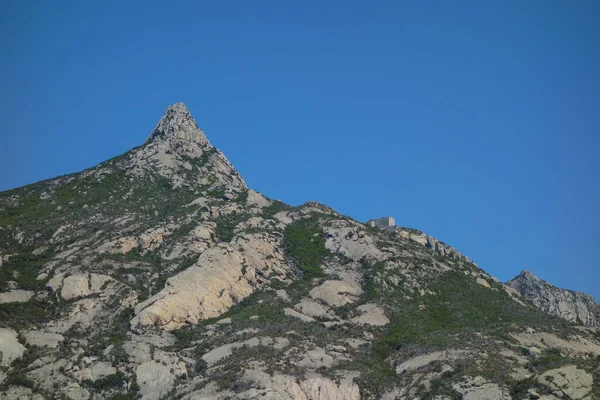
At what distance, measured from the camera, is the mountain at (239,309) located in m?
98.8

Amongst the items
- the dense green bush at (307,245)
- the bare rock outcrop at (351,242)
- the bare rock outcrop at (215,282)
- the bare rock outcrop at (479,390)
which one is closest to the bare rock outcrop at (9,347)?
the bare rock outcrop at (215,282)

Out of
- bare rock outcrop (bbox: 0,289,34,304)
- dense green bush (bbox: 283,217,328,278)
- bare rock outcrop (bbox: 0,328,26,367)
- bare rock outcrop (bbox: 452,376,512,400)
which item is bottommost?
bare rock outcrop (bbox: 452,376,512,400)

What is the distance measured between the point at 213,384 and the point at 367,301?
51.0 m

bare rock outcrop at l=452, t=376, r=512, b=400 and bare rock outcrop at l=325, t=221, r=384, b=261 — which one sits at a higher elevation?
bare rock outcrop at l=325, t=221, r=384, b=261

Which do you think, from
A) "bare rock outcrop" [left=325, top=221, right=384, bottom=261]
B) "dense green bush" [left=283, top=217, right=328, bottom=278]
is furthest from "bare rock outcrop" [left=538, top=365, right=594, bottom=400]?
"bare rock outcrop" [left=325, top=221, right=384, bottom=261]

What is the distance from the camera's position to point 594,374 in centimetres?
9338

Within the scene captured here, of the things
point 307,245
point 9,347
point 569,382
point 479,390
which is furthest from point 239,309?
point 569,382

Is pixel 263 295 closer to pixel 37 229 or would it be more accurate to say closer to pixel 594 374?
pixel 37 229

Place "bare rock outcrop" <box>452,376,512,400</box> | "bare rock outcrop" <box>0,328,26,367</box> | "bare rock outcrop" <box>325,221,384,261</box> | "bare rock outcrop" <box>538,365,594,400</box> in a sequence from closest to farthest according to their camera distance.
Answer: "bare rock outcrop" <box>538,365,594,400</box> < "bare rock outcrop" <box>452,376,512,400</box> < "bare rock outcrop" <box>0,328,26,367</box> < "bare rock outcrop" <box>325,221,384,261</box>

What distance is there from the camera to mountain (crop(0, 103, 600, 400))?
98750 millimetres

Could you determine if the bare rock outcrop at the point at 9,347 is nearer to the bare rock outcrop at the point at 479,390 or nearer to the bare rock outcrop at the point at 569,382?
the bare rock outcrop at the point at 479,390

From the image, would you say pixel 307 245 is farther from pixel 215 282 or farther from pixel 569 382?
pixel 569 382

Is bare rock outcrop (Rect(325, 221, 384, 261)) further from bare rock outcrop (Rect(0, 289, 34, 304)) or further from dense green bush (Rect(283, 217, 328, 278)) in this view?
bare rock outcrop (Rect(0, 289, 34, 304))

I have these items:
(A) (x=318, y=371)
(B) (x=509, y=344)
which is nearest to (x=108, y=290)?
(A) (x=318, y=371)
